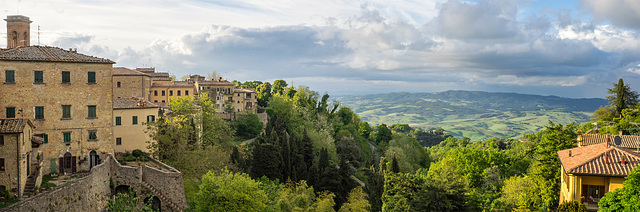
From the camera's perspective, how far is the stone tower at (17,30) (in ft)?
157

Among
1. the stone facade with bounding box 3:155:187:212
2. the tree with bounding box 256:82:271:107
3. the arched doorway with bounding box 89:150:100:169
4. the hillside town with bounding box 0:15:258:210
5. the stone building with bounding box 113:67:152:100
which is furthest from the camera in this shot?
the tree with bounding box 256:82:271:107

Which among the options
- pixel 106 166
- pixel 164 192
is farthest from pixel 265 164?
pixel 106 166

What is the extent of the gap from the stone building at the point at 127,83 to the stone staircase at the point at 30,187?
32.4 meters

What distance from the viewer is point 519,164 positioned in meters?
65.4

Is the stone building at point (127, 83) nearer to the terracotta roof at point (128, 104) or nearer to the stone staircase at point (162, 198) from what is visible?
the terracotta roof at point (128, 104)

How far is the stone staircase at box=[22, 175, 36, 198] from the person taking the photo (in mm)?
28041

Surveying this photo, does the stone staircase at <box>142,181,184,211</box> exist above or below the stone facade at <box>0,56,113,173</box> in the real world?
below

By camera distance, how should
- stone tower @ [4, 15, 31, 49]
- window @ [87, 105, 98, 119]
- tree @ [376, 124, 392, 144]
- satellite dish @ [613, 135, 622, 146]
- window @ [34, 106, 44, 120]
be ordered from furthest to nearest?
tree @ [376, 124, 392, 144]
stone tower @ [4, 15, 31, 49]
window @ [87, 105, 98, 119]
satellite dish @ [613, 135, 622, 146]
window @ [34, 106, 44, 120]

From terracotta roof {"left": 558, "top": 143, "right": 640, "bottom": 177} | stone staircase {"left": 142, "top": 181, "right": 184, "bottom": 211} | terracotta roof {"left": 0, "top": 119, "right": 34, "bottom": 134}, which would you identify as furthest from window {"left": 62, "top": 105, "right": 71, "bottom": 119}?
terracotta roof {"left": 558, "top": 143, "right": 640, "bottom": 177}

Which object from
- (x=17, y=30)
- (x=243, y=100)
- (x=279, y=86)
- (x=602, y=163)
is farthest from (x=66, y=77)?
(x=279, y=86)

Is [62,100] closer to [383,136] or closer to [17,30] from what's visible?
[17,30]

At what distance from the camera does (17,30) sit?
48562 millimetres

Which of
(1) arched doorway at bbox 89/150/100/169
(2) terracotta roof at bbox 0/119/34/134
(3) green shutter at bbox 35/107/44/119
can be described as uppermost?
(3) green shutter at bbox 35/107/44/119

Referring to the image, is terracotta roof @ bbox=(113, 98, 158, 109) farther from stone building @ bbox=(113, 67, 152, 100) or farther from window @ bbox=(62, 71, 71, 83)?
stone building @ bbox=(113, 67, 152, 100)
